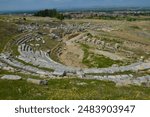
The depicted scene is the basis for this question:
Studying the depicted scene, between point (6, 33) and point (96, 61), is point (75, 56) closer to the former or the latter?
point (96, 61)

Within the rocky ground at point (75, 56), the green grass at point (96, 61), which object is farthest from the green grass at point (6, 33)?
the green grass at point (96, 61)

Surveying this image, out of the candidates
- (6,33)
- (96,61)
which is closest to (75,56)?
(96,61)

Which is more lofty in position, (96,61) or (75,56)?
(96,61)

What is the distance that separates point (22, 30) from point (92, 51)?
27.2 metres

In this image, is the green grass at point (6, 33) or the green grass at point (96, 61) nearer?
the green grass at point (96, 61)

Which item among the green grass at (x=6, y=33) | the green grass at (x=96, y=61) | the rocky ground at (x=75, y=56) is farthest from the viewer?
the green grass at (x=6, y=33)

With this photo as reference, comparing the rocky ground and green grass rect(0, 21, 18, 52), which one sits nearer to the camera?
the rocky ground

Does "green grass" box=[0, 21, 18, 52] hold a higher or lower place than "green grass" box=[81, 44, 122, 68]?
higher

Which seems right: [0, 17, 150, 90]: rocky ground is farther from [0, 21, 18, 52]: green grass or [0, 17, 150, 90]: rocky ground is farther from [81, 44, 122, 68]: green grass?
[0, 21, 18, 52]: green grass

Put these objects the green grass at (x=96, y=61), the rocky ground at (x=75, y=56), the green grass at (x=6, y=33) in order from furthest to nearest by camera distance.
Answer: the green grass at (x=6, y=33)
the green grass at (x=96, y=61)
the rocky ground at (x=75, y=56)

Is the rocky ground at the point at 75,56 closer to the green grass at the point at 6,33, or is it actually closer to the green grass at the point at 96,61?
the green grass at the point at 96,61

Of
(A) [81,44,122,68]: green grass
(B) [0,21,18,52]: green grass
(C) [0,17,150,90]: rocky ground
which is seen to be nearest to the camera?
(C) [0,17,150,90]: rocky ground

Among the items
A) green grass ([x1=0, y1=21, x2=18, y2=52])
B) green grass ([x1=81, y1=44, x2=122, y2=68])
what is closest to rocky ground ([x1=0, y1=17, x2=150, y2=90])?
green grass ([x1=81, y1=44, x2=122, y2=68])

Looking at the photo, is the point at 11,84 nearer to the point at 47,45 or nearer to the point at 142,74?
the point at 142,74
